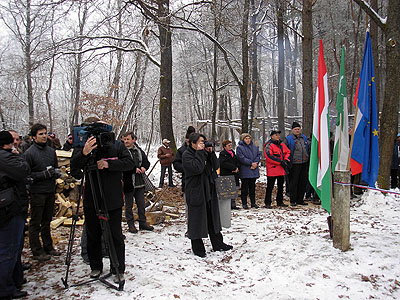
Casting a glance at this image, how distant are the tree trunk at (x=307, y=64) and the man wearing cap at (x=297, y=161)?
2.58 meters

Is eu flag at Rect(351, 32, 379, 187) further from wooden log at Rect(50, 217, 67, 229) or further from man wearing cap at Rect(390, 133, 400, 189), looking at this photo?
man wearing cap at Rect(390, 133, 400, 189)

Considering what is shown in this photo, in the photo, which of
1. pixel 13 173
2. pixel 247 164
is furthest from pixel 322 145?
pixel 13 173

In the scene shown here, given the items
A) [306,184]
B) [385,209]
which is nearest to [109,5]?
[306,184]

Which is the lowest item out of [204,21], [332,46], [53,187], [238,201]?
[238,201]

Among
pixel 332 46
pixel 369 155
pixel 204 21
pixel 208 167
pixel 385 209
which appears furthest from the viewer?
pixel 332 46

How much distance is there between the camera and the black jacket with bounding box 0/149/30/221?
3.54 m

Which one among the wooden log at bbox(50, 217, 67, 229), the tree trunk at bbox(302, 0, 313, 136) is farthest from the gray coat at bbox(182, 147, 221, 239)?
the tree trunk at bbox(302, 0, 313, 136)

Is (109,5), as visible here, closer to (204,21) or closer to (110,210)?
(204,21)

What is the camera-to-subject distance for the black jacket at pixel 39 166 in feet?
15.7

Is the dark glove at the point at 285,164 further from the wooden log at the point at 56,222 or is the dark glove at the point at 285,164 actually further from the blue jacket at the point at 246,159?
the wooden log at the point at 56,222

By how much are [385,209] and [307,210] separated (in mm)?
1788

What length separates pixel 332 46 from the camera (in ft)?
79.0

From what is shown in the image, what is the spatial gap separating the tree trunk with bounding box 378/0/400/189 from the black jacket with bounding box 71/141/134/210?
21.2 ft

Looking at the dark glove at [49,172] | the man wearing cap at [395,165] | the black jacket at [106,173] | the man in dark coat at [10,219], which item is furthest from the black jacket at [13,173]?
the man wearing cap at [395,165]
